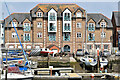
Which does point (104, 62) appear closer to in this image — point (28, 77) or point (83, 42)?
point (28, 77)

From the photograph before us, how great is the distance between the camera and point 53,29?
3816 cm

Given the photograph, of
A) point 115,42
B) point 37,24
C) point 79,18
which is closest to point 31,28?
point 37,24

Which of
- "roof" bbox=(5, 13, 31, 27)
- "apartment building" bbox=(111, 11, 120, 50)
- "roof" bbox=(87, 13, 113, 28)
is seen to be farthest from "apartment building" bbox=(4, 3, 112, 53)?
"apartment building" bbox=(111, 11, 120, 50)

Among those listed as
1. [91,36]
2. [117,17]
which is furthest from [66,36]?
[117,17]

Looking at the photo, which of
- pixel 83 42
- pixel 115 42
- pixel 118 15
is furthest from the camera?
pixel 118 15

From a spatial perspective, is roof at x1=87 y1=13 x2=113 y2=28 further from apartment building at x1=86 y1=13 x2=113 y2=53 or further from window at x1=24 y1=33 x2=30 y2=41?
window at x1=24 y1=33 x2=30 y2=41

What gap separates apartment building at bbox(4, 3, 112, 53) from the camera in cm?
3791

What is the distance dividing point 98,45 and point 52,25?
30.9ft

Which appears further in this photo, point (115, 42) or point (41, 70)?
point (115, 42)

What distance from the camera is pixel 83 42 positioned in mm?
38094

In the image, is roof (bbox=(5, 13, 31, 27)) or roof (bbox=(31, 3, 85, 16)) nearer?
roof (bbox=(31, 3, 85, 16))

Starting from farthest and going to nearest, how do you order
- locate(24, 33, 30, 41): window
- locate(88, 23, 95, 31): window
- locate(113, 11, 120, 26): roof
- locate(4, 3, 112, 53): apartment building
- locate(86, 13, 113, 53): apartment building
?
locate(113, 11, 120, 26): roof
locate(88, 23, 95, 31): window
locate(86, 13, 113, 53): apartment building
locate(24, 33, 30, 41): window
locate(4, 3, 112, 53): apartment building

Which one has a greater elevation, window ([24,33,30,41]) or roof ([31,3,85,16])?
roof ([31,3,85,16])

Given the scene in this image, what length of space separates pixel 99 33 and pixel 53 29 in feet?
29.3
